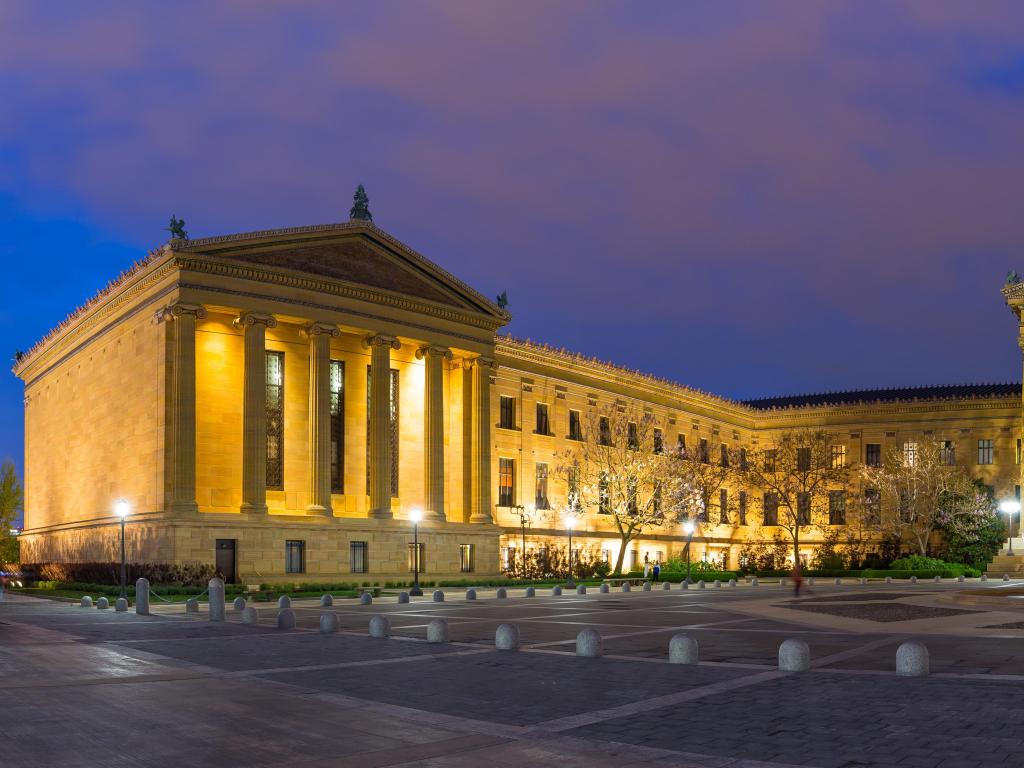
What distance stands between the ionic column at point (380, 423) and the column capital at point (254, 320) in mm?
6689

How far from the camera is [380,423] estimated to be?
5575 cm

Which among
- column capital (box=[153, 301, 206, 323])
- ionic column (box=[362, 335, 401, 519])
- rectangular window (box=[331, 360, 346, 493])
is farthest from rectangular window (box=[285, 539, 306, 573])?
column capital (box=[153, 301, 206, 323])

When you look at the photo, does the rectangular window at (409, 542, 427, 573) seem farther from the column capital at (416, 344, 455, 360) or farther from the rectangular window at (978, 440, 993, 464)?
the rectangular window at (978, 440, 993, 464)

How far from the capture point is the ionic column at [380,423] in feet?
181

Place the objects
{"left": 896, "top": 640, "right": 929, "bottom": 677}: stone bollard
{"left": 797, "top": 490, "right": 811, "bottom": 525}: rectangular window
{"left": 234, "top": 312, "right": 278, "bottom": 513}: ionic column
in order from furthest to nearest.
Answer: {"left": 797, "top": 490, "right": 811, "bottom": 525}: rectangular window < {"left": 234, "top": 312, "right": 278, "bottom": 513}: ionic column < {"left": 896, "top": 640, "right": 929, "bottom": 677}: stone bollard

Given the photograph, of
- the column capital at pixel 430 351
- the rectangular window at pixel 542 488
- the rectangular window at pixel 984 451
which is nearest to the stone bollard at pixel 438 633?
the column capital at pixel 430 351

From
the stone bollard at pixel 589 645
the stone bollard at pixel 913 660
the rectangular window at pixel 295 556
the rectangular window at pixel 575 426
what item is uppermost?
the rectangular window at pixel 575 426

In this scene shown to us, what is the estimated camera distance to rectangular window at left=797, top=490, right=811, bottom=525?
270 feet

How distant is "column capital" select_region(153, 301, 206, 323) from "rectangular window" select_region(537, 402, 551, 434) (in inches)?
1165

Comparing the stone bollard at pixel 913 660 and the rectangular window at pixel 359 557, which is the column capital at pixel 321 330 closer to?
the rectangular window at pixel 359 557

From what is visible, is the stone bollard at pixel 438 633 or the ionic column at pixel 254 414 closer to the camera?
the stone bollard at pixel 438 633

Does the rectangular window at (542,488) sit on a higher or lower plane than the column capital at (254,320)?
lower

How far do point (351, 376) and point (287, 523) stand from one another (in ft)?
32.7

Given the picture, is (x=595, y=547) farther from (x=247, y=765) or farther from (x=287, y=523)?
(x=247, y=765)
